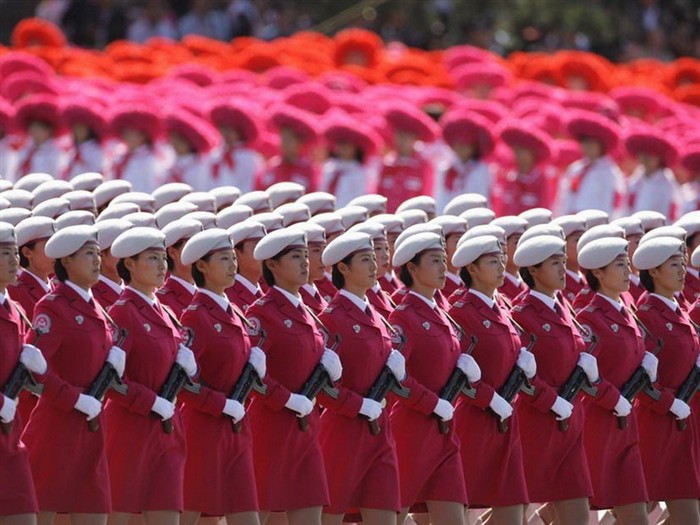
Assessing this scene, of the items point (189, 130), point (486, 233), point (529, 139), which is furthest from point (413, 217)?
point (529, 139)

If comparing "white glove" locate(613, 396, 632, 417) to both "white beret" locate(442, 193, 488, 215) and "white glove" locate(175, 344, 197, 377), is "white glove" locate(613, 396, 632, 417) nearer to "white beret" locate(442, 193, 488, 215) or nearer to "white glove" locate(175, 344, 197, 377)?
"white glove" locate(175, 344, 197, 377)

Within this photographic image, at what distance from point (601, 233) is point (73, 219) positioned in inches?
99.5

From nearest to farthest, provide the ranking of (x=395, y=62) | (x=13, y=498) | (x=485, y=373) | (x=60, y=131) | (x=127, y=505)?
(x=13, y=498) → (x=127, y=505) → (x=485, y=373) → (x=60, y=131) → (x=395, y=62)

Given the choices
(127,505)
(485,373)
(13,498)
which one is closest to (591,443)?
Answer: (485,373)

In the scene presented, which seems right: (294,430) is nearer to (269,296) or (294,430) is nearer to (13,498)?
(269,296)

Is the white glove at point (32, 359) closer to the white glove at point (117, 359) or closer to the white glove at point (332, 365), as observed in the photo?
the white glove at point (117, 359)

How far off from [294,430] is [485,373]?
974 millimetres

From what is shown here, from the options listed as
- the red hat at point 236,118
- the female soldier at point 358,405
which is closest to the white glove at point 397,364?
the female soldier at point 358,405

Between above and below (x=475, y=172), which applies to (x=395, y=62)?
below

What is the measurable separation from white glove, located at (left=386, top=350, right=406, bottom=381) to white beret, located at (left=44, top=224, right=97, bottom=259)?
1395 millimetres

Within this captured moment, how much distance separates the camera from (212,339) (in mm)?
10195

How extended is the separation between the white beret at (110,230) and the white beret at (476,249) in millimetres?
1480

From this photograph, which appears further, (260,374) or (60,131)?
(60,131)

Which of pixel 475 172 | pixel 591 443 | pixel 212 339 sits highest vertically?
pixel 212 339
